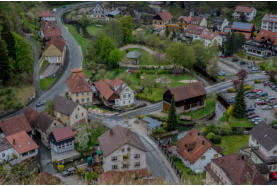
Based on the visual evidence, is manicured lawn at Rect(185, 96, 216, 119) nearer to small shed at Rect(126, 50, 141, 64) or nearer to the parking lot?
the parking lot

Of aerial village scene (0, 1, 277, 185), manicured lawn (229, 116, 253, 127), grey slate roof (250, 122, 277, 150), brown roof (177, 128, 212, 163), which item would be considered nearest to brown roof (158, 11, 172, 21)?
aerial village scene (0, 1, 277, 185)

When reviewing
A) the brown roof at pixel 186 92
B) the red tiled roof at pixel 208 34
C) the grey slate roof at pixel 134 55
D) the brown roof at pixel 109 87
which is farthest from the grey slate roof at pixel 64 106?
the red tiled roof at pixel 208 34

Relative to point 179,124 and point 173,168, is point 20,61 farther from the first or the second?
point 173,168

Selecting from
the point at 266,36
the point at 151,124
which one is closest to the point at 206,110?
the point at 151,124

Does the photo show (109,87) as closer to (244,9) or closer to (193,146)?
(193,146)

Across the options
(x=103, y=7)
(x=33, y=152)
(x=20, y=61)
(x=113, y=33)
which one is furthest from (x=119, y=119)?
(x=103, y=7)
